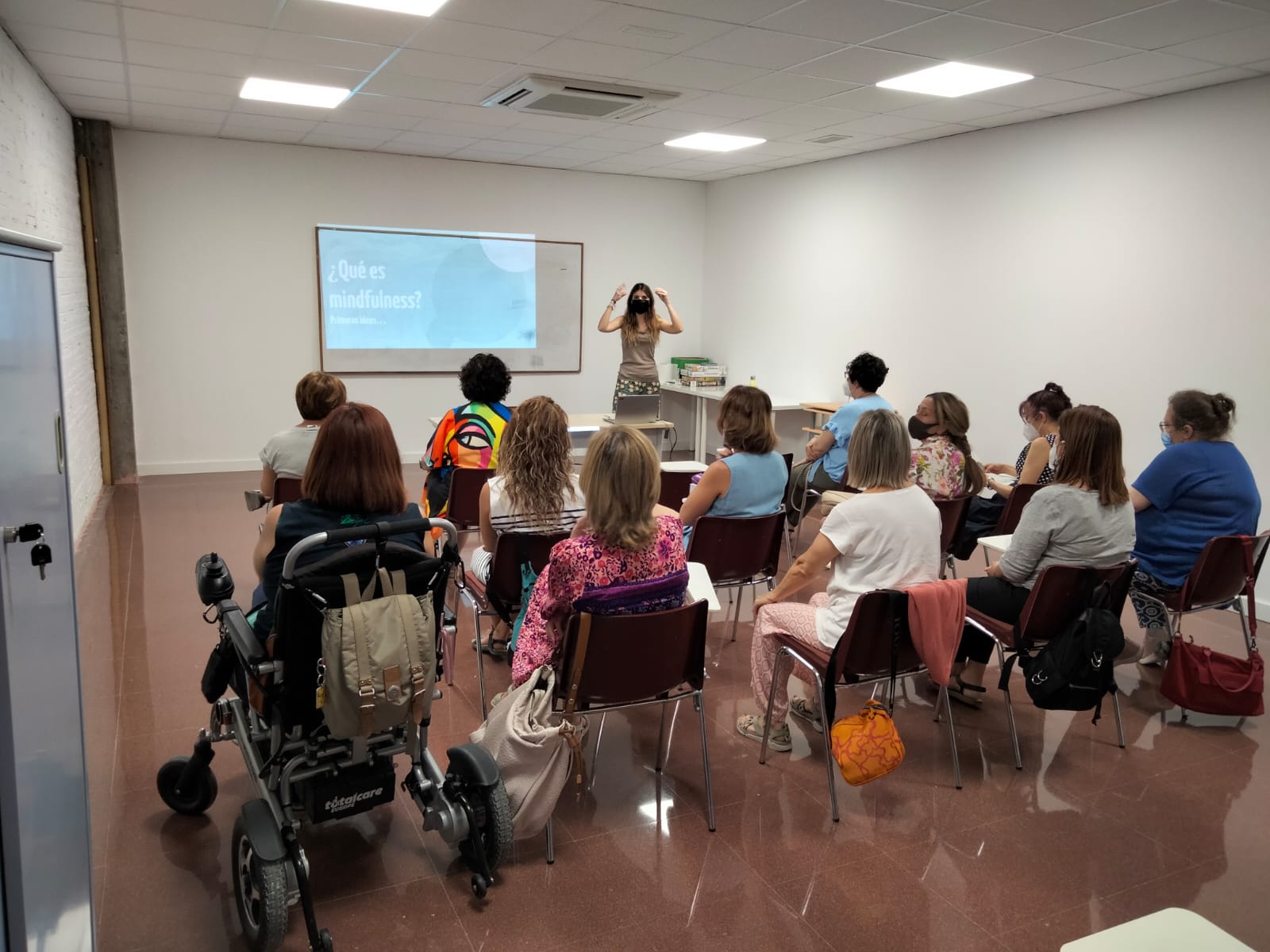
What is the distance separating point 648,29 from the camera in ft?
13.0

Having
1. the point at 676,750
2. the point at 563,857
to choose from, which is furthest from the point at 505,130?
the point at 563,857

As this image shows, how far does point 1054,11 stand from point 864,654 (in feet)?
9.11

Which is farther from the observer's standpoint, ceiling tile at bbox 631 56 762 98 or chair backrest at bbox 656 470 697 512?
ceiling tile at bbox 631 56 762 98

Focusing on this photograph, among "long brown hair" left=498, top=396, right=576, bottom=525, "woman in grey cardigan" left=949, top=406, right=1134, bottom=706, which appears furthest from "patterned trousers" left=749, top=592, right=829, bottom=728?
"long brown hair" left=498, top=396, right=576, bottom=525

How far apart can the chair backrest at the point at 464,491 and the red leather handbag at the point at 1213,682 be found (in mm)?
2847

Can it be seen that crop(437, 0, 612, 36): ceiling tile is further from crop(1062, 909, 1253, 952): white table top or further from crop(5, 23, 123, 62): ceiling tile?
crop(1062, 909, 1253, 952): white table top

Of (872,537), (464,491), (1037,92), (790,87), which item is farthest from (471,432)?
(1037,92)

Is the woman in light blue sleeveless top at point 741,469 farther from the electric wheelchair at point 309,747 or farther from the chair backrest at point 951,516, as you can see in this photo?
the electric wheelchair at point 309,747

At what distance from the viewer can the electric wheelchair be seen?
1.95m

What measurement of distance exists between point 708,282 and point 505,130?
3.41m

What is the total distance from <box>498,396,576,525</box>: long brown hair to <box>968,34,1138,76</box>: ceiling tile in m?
2.89

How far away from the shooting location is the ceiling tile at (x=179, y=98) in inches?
218

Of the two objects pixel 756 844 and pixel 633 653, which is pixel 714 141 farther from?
pixel 756 844

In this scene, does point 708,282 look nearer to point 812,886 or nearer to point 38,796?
point 812,886
